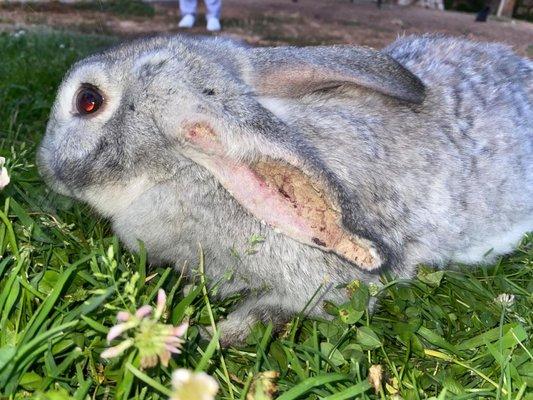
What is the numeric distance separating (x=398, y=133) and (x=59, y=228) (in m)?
1.45

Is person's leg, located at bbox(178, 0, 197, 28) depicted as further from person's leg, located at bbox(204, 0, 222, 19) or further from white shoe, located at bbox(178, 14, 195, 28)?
person's leg, located at bbox(204, 0, 222, 19)

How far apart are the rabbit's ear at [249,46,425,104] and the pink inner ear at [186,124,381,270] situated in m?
0.39

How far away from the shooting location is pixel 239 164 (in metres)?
2.32

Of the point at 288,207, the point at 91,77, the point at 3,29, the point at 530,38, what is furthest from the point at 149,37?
the point at 3,29

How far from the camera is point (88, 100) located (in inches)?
106

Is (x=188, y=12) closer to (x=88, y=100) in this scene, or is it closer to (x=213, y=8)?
(x=213, y=8)

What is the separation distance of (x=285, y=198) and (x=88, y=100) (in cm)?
93

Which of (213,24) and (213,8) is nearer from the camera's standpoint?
(213,24)

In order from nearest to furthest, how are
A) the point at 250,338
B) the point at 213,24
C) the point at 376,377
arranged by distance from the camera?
1. the point at 376,377
2. the point at 250,338
3. the point at 213,24

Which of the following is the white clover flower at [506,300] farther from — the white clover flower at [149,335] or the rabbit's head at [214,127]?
the white clover flower at [149,335]

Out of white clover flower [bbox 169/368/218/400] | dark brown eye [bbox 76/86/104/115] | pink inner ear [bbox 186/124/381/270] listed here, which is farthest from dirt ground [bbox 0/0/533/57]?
white clover flower [bbox 169/368/218/400]

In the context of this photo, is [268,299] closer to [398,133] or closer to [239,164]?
[239,164]

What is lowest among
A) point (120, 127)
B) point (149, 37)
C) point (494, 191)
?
point (494, 191)

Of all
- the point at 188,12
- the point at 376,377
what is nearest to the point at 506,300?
the point at 376,377
